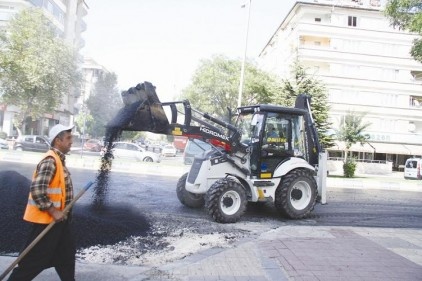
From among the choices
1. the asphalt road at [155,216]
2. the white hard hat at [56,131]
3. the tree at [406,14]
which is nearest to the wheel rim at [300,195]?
the asphalt road at [155,216]

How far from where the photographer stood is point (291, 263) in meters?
5.01

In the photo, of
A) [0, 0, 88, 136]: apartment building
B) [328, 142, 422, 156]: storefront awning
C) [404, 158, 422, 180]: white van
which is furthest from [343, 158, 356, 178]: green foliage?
[0, 0, 88, 136]: apartment building

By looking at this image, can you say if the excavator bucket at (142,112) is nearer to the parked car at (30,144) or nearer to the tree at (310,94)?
the tree at (310,94)

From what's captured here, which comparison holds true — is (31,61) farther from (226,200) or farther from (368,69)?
(368,69)

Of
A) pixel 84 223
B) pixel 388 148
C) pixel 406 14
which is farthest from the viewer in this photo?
pixel 388 148

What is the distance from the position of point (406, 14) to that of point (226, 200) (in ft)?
39.4

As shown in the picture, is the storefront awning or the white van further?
the storefront awning

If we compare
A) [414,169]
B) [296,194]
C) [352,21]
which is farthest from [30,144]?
[352,21]

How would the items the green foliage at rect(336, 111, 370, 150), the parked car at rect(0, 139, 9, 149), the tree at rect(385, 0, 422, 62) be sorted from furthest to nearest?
1. the parked car at rect(0, 139, 9, 149)
2. the green foliage at rect(336, 111, 370, 150)
3. the tree at rect(385, 0, 422, 62)

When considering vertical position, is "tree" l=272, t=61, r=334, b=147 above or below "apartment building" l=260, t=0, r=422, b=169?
below

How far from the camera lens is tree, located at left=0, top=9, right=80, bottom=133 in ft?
85.3

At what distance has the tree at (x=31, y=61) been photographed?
25984 mm

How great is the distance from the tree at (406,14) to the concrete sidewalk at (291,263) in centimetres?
1087

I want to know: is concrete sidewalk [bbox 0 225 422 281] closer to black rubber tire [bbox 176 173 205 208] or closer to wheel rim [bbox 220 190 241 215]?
wheel rim [bbox 220 190 241 215]
